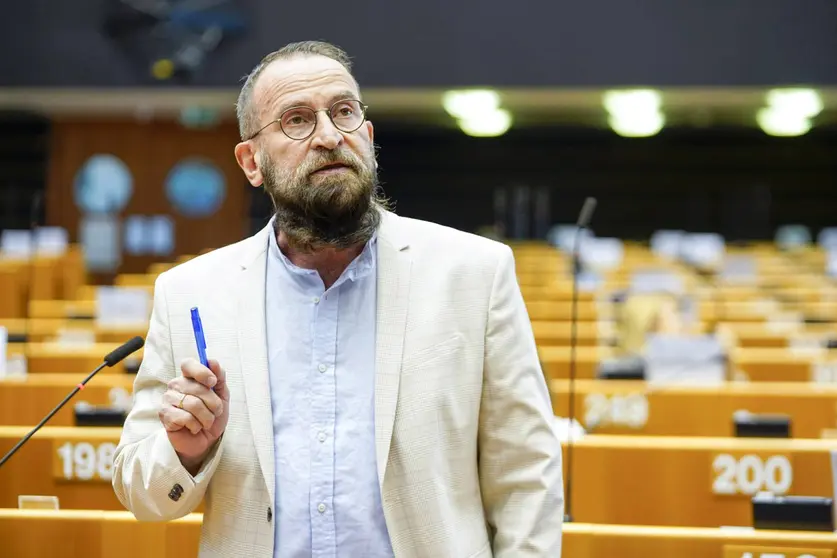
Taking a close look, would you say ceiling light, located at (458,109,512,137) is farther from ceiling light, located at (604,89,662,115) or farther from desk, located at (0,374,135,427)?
desk, located at (0,374,135,427)

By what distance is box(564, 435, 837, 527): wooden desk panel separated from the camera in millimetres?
3561

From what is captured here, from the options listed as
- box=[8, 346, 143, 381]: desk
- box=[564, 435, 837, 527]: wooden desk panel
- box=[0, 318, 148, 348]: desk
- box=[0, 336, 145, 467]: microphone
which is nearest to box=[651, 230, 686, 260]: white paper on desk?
box=[0, 318, 148, 348]: desk

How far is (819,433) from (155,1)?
26.4 feet

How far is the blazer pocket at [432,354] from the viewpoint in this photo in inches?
65.3

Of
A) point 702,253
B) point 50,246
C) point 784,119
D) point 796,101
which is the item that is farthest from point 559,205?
point 50,246

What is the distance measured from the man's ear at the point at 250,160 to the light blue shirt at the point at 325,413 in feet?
0.57

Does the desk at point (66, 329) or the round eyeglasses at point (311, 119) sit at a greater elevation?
the desk at point (66, 329)

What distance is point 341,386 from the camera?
167cm

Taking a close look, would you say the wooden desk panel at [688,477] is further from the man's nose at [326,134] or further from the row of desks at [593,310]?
the row of desks at [593,310]

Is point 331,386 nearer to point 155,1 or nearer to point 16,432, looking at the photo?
point 16,432

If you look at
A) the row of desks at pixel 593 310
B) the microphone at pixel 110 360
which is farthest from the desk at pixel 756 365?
the microphone at pixel 110 360

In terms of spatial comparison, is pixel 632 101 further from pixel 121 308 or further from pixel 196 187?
pixel 196 187

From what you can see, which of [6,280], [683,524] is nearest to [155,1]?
[6,280]

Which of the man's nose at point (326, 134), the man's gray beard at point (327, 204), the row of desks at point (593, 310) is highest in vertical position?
the row of desks at point (593, 310)
